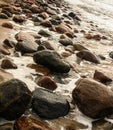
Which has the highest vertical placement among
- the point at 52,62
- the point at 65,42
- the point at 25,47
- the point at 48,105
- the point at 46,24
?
the point at 48,105

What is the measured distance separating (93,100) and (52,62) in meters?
1.02

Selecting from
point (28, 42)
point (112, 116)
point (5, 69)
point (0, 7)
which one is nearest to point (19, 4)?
point (0, 7)

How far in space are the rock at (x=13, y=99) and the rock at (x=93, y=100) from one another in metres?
0.61

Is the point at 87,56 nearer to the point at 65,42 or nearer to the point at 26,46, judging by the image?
the point at 65,42


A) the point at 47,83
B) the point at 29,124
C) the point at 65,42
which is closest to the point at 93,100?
the point at 47,83

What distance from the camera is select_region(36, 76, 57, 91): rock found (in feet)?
11.4

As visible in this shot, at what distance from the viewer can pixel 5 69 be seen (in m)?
3.69

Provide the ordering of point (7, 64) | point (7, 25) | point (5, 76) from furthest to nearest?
point (7, 25) → point (7, 64) → point (5, 76)

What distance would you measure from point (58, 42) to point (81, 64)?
95cm

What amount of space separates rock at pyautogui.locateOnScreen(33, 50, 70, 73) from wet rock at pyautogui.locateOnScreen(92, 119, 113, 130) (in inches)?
42.4

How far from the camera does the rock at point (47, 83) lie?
349cm

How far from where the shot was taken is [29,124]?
8.60ft

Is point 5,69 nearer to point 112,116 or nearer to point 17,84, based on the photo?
point 17,84

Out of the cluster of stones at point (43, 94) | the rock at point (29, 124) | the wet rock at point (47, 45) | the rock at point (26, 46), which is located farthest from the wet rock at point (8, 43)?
the rock at point (29, 124)
